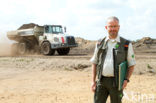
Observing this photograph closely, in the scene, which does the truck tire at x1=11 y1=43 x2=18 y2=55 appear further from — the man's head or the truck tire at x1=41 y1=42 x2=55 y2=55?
the man's head

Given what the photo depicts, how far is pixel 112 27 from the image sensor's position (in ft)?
11.3

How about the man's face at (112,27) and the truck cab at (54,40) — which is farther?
the truck cab at (54,40)

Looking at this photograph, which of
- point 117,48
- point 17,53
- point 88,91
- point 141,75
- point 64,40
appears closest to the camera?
point 117,48

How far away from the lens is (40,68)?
46.3 feet

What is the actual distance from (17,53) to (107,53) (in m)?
22.4

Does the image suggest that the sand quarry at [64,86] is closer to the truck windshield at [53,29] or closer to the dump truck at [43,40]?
the dump truck at [43,40]

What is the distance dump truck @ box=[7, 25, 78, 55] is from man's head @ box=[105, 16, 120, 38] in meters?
17.5

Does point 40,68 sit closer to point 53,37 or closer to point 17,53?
point 53,37

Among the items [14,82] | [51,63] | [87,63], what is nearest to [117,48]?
[14,82]

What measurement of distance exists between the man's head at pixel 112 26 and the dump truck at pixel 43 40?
57.3 ft

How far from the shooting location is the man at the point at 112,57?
3.45m

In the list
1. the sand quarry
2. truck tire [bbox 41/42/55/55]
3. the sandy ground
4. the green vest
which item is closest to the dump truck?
truck tire [bbox 41/42/55/55]

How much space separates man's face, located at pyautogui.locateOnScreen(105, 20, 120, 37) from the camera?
343 centimetres

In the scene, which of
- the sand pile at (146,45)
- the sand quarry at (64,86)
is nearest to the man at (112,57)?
the sand quarry at (64,86)
